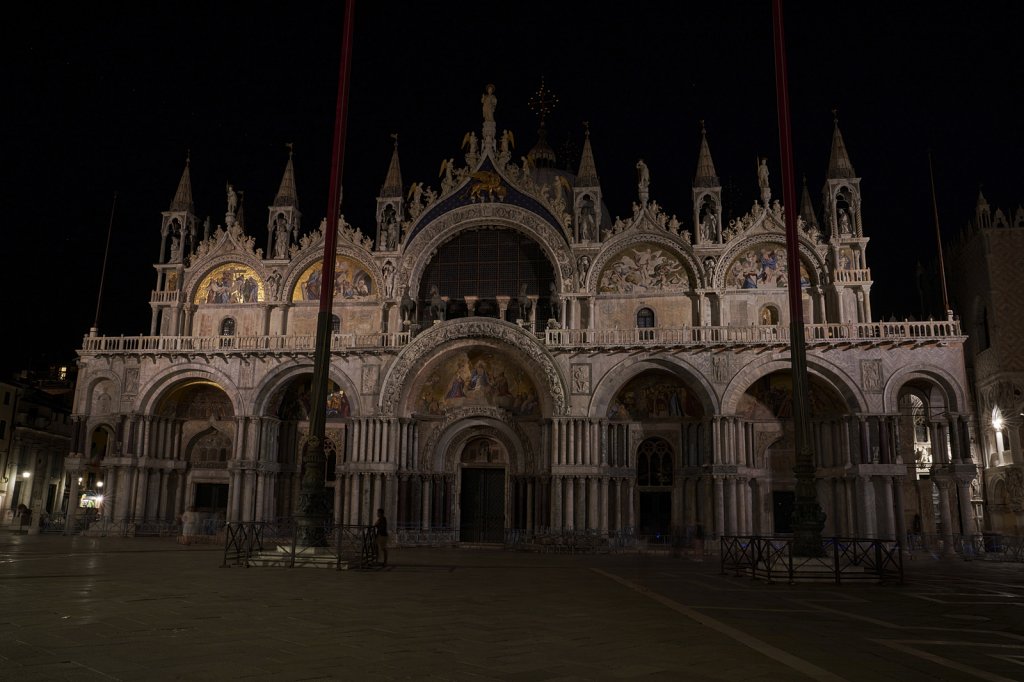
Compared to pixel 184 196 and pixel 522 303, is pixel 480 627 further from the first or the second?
pixel 184 196

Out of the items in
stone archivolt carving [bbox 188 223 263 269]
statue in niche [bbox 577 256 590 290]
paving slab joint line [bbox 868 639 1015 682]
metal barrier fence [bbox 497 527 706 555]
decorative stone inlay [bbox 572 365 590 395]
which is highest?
stone archivolt carving [bbox 188 223 263 269]

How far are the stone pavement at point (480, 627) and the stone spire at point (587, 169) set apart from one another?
73.8 ft

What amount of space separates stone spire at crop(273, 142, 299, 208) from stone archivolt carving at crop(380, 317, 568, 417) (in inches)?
431

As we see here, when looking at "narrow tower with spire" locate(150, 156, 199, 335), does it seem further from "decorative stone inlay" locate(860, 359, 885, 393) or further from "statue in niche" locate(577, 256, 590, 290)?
"decorative stone inlay" locate(860, 359, 885, 393)

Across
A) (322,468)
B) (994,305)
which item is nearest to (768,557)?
(322,468)

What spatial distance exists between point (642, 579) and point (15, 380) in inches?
1930

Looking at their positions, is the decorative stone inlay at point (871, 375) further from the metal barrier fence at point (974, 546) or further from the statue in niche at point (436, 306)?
the statue in niche at point (436, 306)

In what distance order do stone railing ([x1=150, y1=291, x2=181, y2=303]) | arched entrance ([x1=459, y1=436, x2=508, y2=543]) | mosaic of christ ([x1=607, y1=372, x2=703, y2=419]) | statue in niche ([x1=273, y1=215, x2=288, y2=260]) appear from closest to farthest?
mosaic of christ ([x1=607, y1=372, x2=703, y2=419]) < arched entrance ([x1=459, y1=436, x2=508, y2=543]) < statue in niche ([x1=273, y1=215, x2=288, y2=260]) < stone railing ([x1=150, y1=291, x2=181, y2=303])

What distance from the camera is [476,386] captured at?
3578 centimetres

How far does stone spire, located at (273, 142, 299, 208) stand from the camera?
3947 cm

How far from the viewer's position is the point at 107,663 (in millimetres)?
7355

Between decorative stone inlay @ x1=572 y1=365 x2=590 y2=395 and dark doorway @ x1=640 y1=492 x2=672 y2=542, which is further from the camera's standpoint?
dark doorway @ x1=640 y1=492 x2=672 y2=542

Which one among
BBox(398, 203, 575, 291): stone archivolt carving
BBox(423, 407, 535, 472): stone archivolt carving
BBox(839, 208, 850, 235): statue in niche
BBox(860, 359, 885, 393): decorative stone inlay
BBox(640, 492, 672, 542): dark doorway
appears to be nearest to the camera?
BBox(860, 359, 885, 393): decorative stone inlay

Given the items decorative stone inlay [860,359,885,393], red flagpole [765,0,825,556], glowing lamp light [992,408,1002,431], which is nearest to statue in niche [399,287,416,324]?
decorative stone inlay [860,359,885,393]
